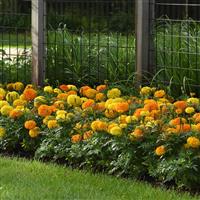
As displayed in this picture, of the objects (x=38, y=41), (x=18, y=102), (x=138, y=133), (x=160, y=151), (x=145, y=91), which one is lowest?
(x=160, y=151)

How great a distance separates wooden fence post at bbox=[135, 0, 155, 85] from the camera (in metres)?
7.80

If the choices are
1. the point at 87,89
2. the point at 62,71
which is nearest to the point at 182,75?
the point at 87,89

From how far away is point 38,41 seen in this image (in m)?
8.48

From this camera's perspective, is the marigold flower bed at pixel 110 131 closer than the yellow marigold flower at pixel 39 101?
Yes

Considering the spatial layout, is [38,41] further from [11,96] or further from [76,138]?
[76,138]

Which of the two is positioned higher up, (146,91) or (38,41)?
(38,41)

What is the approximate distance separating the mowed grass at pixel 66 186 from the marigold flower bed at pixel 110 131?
16 centimetres

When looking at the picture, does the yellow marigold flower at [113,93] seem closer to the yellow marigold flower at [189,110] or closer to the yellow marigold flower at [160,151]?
the yellow marigold flower at [189,110]

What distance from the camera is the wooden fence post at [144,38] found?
780 cm

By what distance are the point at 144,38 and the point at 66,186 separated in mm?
2635

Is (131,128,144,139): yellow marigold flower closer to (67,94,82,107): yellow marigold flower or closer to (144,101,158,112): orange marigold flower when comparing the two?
(144,101,158,112): orange marigold flower

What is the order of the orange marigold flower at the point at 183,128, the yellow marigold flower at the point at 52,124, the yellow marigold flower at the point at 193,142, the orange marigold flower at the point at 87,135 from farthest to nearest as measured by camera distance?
the yellow marigold flower at the point at 52,124
the orange marigold flower at the point at 87,135
the orange marigold flower at the point at 183,128
the yellow marigold flower at the point at 193,142

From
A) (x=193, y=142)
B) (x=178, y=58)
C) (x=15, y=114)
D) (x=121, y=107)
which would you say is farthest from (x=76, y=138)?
(x=178, y=58)

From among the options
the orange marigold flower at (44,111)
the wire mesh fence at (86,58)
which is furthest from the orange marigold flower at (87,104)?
the wire mesh fence at (86,58)
